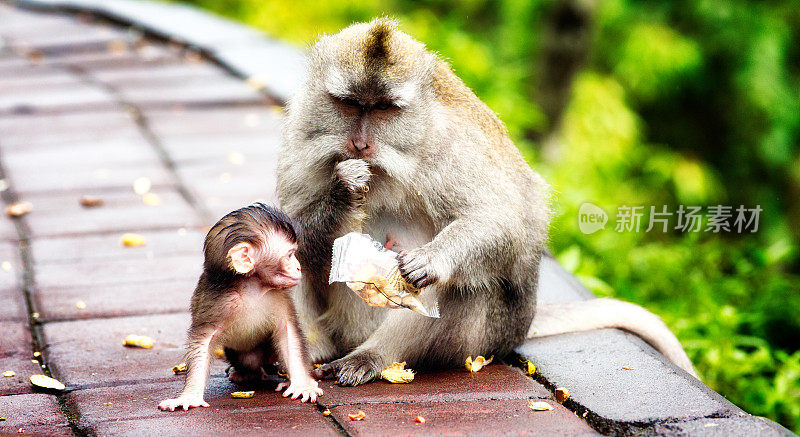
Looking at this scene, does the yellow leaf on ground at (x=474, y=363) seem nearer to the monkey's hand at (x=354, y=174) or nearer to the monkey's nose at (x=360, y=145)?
the monkey's hand at (x=354, y=174)

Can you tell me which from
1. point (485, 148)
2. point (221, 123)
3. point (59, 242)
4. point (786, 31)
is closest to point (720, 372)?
point (485, 148)

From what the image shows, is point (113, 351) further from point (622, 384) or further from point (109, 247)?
point (622, 384)

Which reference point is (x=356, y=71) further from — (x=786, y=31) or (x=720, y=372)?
(x=786, y=31)

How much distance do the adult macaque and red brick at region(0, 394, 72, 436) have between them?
2.99ft

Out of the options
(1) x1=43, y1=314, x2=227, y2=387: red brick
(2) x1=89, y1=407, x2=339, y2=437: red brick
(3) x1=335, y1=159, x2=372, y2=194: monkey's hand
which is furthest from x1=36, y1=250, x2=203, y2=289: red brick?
(2) x1=89, y1=407, x2=339, y2=437: red brick

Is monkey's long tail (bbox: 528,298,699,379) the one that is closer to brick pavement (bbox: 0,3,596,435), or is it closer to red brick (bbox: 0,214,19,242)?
brick pavement (bbox: 0,3,596,435)

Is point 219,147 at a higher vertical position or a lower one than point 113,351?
higher

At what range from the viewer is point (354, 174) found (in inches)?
130

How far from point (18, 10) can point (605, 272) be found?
818cm

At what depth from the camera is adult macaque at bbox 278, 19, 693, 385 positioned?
11.0ft

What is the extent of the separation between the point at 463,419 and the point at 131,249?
93.1 inches

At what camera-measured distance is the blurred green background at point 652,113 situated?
19.1ft

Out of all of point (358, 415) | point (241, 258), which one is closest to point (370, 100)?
point (241, 258)

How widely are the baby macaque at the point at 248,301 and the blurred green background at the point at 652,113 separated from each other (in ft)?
7.68
